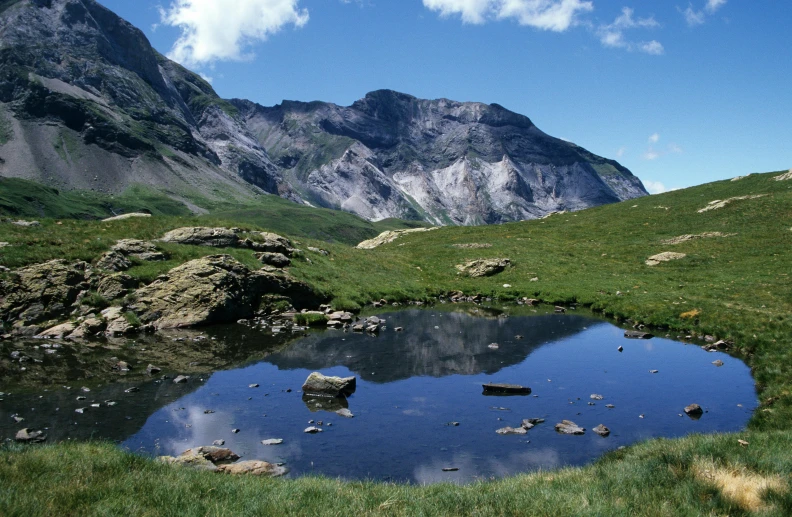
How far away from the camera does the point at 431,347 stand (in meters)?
28.6

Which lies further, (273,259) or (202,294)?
(273,259)

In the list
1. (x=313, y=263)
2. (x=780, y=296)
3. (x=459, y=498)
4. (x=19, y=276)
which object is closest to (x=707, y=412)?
(x=459, y=498)

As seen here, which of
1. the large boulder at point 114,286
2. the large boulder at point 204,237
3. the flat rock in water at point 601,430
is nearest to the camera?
the flat rock in water at point 601,430

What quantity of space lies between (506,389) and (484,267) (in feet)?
116

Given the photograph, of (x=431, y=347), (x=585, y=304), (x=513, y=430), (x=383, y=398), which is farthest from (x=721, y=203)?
(x=383, y=398)

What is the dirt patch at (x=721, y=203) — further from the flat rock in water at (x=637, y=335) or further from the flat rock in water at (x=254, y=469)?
the flat rock in water at (x=254, y=469)

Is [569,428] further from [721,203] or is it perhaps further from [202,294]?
[721,203]

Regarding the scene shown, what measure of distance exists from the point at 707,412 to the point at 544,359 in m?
8.84

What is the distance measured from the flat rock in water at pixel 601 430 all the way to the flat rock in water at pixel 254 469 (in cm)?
1031

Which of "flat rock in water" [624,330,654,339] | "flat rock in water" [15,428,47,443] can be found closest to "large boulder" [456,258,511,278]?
"flat rock in water" [624,330,654,339]

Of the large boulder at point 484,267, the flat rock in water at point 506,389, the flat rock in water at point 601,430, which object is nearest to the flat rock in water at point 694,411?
the flat rock in water at point 601,430

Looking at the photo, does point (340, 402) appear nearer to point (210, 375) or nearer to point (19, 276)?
point (210, 375)

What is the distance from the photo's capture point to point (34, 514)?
302 inches

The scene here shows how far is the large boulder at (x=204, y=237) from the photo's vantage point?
131ft
